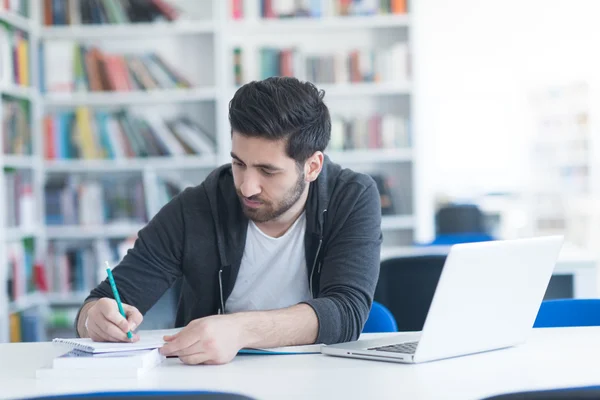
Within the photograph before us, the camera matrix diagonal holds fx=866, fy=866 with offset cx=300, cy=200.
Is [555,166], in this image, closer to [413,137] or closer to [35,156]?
[413,137]

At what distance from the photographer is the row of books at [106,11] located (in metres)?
4.84

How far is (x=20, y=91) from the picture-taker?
4.46 metres

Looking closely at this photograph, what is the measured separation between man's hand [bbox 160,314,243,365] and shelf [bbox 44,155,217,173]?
3.29 metres

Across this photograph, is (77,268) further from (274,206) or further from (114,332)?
(114,332)

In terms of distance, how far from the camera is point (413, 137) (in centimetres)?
488

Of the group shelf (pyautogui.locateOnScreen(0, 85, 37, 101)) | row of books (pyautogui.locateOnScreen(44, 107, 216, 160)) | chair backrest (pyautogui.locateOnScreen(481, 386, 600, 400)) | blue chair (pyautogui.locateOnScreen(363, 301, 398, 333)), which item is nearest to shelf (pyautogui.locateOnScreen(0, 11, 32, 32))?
shelf (pyautogui.locateOnScreen(0, 85, 37, 101))

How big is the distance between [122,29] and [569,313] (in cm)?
347

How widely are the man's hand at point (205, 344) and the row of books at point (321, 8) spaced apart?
3588 mm

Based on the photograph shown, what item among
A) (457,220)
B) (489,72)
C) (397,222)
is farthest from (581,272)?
(489,72)

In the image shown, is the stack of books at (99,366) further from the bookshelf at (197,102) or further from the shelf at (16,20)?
the bookshelf at (197,102)

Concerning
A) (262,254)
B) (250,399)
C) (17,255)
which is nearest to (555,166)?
(17,255)

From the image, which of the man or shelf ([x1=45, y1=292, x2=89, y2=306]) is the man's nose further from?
shelf ([x1=45, y1=292, x2=89, y2=306])

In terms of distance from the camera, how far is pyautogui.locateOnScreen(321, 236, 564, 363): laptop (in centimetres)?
146

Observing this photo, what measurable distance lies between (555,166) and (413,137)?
20.4 ft
